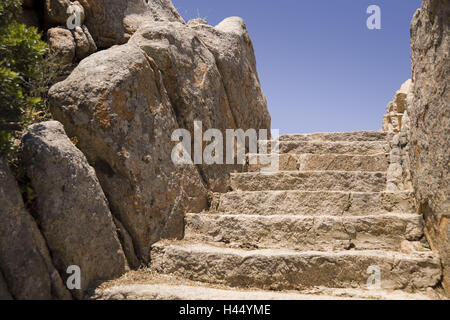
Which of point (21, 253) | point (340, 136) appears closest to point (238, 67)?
point (340, 136)

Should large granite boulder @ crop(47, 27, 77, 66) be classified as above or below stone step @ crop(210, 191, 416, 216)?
above

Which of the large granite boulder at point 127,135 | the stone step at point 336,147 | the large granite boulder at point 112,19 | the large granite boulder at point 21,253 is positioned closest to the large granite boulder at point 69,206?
the large granite boulder at point 21,253

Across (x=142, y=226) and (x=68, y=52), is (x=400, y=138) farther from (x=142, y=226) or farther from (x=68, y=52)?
(x=68, y=52)

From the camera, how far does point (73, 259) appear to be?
2729 millimetres

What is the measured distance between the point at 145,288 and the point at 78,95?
1.63 m

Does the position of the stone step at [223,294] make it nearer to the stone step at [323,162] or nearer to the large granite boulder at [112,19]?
the stone step at [323,162]

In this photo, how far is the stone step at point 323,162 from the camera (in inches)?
188

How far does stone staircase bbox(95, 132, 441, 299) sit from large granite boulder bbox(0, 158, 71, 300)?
47 centimetres

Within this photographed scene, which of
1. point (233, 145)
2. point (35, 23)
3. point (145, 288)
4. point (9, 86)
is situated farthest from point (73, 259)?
point (35, 23)

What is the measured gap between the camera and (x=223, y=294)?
2.85 m

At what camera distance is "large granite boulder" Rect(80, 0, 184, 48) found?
5273mm

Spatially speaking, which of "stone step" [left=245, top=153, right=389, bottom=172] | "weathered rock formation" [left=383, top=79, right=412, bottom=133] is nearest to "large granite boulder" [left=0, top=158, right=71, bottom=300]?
"stone step" [left=245, top=153, right=389, bottom=172]

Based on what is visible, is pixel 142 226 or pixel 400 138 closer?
pixel 142 226

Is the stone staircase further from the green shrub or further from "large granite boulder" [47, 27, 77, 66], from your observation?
"large granite boulder" [47, 27, 77, 66]
